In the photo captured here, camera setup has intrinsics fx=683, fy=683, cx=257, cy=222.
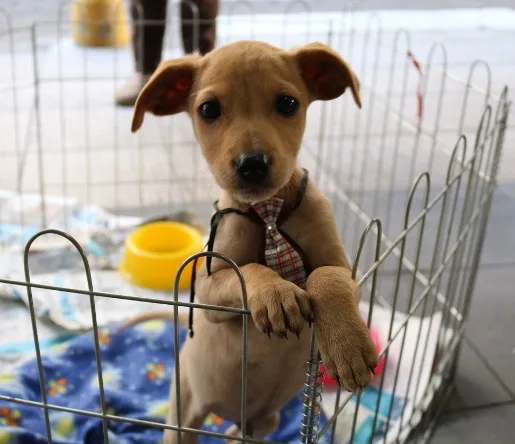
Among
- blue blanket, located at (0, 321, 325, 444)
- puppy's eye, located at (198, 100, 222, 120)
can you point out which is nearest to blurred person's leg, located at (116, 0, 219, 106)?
blue blanket, located at (0, 321, 325, 444)

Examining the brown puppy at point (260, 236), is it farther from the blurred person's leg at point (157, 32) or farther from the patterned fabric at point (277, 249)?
the blurred person's leg at point (157, 32)

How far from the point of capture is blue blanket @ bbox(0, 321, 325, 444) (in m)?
1.41

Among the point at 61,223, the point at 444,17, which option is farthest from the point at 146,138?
the point at 444,17

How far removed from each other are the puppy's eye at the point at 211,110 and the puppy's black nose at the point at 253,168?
12cm

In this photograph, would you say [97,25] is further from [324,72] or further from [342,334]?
[342,334]

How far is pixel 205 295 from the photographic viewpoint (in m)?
1.01

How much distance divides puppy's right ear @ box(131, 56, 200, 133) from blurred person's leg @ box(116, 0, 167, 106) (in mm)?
1383

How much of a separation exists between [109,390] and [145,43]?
64.0 inches

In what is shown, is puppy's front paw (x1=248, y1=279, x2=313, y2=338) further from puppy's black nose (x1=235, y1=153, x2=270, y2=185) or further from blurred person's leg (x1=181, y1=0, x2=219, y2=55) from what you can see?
blurred person's leg (x1=181, y1=0, x2=219, y2=55)

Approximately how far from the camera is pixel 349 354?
0.81 m

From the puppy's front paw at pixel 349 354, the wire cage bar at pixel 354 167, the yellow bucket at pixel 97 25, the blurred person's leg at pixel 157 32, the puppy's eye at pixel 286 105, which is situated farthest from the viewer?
the yellow bucket at pixel 97 25

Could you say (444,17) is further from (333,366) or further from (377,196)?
(333,366)

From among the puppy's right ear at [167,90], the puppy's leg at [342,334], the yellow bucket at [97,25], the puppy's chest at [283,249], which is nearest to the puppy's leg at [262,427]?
the puppy's chest at [283,249]

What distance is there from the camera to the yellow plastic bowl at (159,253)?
1891 millimetres
